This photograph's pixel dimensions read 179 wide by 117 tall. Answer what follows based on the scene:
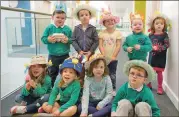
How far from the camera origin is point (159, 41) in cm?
289

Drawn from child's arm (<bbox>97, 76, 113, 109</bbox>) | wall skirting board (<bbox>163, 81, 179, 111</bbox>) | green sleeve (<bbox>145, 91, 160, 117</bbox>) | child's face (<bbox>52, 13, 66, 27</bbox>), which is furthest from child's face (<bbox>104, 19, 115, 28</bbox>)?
wall skirting board (<bbox>163, 81, 179, 111</bbox>)

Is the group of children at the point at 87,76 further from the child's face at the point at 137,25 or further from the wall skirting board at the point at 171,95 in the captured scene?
the wall skirting board at the point at 171,95

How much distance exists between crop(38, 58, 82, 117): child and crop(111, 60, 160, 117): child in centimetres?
40

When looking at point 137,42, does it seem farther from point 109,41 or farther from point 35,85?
point 35,85

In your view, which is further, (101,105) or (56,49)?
(56,49)

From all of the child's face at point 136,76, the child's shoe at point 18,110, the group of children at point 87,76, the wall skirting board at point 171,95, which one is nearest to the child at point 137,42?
the group of children at point 87,76

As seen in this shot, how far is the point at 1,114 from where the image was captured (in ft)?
8.16

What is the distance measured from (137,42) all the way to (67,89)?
1.06m

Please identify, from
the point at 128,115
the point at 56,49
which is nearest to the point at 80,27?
the point at 56,49

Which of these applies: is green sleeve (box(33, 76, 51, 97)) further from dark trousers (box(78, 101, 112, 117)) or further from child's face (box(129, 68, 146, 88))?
child's face (box(129, 68, 146, 88))

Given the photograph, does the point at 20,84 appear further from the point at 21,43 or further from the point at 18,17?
the point at 18,17

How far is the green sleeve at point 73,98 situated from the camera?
186 centimetres

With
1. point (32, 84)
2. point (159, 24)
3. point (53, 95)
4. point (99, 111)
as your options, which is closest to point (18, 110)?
point (32, 84)

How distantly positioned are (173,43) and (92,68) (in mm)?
1443
